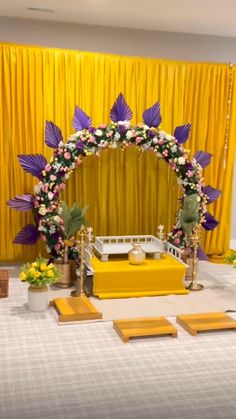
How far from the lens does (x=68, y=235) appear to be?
209 inches

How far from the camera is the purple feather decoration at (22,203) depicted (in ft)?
18.1

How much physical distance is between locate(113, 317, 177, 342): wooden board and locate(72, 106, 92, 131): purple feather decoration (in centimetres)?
235

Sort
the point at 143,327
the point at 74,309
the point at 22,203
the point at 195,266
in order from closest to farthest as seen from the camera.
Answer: the point at 143,327
the point at 74,309
the point at 195,266
the point at 22,203

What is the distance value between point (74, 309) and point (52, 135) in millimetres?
2067

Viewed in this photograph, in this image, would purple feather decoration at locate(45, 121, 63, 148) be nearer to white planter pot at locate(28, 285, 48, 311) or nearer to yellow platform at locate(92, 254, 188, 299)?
yellow platform at locate(92, 254, 188, 299)

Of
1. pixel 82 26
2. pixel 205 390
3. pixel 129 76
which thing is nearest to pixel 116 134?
pixel 129 76

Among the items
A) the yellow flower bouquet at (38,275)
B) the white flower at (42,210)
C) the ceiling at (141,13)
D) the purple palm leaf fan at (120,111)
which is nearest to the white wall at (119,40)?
the ceiling at (141,13)

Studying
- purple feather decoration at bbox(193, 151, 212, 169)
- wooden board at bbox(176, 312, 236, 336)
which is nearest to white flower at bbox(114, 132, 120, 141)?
purple feather decoration at bbox(193, 151, 212, 169)

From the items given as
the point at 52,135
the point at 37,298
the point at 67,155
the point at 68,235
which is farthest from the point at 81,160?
the point at 37,298

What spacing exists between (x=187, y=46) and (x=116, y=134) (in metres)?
1.77

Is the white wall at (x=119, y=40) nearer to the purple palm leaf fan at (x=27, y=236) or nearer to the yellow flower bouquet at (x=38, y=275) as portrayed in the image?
the purple palm leaf fan at (x=27, y=236)

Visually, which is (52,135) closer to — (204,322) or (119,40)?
(119,40)

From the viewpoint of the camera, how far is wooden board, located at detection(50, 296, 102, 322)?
14.1 feet

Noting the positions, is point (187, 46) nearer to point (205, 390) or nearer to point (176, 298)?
point (176, 298)
